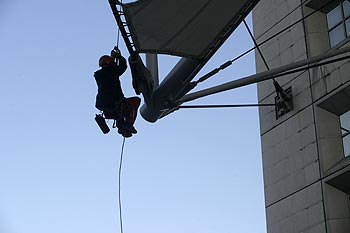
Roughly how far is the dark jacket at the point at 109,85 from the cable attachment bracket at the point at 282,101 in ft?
22.2

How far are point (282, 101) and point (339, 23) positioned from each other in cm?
272

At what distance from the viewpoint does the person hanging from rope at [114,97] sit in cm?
1485

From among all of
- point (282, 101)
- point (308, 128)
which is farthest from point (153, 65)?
point (282, 101)

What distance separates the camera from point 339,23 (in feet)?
66.7

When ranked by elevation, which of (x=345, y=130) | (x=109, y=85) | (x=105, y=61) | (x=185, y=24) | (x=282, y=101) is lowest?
(x=109, y=85)

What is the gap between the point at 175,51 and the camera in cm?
1507

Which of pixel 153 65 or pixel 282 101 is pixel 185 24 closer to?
pixel 153 65

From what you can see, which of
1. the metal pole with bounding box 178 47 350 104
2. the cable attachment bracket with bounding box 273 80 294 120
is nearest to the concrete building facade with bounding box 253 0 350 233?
the cable attachment bracket with bounding box 273 80 294 120

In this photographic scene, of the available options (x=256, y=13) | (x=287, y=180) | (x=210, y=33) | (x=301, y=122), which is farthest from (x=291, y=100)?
(x=210, y=33)

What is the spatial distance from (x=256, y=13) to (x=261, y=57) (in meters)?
2.37

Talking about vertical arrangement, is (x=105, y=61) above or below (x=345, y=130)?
below

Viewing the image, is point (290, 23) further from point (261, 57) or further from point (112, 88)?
point (112, 88)

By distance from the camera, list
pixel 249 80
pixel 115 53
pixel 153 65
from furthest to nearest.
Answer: pixel 153 65 < pixel 115 53 < pixel 249 80

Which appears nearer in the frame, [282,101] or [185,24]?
[185,24]
